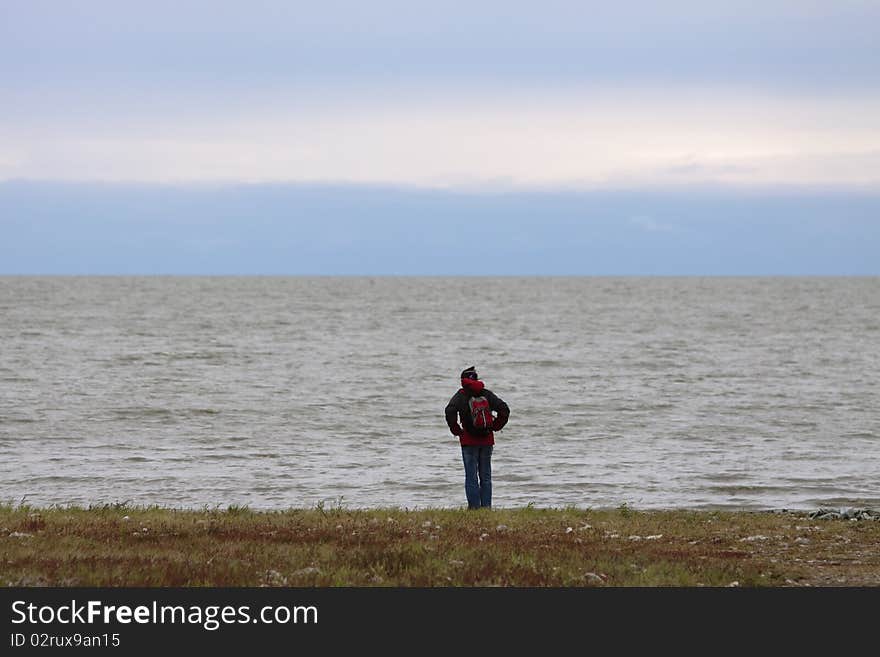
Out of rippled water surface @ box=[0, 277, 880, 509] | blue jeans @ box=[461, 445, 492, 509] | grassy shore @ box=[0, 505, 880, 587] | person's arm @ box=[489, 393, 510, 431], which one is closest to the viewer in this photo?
grassy shore @ box=[0, 505, 880, 587]

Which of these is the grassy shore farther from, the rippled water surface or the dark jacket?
the rippled water surface

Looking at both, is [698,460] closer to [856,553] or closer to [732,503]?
[732,503]

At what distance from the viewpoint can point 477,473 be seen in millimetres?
19812

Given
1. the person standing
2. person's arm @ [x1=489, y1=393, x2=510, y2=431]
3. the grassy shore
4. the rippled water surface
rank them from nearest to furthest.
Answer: the grassy shore, the person standing, person's arm @ [x1=489, y1=393, x2=510, y2=431], the rippled water surface

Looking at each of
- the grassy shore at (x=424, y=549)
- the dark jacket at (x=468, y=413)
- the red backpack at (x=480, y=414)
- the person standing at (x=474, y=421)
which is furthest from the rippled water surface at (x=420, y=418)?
the grassy shore at (x=424, y=549)

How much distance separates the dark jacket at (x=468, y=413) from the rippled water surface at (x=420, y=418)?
185 inches

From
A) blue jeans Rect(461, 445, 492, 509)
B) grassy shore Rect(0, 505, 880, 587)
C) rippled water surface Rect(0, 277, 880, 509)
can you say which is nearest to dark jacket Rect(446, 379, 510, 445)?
blue jeans Rect(461, 445, 492, 509)

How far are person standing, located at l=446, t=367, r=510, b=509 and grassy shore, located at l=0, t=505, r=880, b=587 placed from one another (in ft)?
3.06

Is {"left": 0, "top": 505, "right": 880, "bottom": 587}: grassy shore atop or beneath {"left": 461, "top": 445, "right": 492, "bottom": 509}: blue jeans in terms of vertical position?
beneath

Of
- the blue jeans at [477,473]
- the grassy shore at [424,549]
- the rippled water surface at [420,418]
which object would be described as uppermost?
the rippled water surface at [420,418]

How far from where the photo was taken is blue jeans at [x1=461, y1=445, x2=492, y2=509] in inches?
760

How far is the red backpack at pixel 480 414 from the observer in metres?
18.8

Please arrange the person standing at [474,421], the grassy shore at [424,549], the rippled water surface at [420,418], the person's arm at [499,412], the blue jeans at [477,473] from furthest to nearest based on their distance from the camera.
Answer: the rippled water surface at [420,418]
the blue jeans at [477,473]
the person's arm at [499,412]
the person standing at [474,421]
the grassy shore at [424,549]

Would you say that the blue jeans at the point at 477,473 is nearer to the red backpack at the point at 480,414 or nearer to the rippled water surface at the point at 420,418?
the red backpack at the point at 480,414
